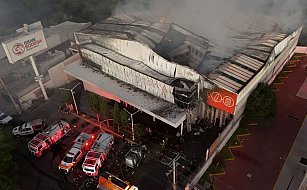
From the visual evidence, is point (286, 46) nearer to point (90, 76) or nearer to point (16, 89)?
point (90, 76)

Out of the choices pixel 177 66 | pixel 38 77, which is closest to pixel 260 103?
pixel 177 66

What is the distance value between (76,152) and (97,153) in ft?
6.53

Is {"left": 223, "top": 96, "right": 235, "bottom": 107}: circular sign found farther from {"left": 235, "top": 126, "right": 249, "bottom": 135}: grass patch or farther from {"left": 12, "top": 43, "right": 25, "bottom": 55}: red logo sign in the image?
{"left": 12, "top": 43, "right": 25, "bottom": 55}: red logo sign

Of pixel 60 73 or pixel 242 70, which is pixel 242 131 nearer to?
pixel 242 70

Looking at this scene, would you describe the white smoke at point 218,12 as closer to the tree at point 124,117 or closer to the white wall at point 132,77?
the white wall at point 132,77

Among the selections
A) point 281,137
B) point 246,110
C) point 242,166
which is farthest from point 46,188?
point 281,137

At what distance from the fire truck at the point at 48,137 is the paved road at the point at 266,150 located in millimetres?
15343

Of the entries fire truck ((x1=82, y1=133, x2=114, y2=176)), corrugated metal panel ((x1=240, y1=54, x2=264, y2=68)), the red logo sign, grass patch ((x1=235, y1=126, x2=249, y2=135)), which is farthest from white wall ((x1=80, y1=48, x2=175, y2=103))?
corrugated metal panel ((x1=240, y1=54, x2=264, y2=68))

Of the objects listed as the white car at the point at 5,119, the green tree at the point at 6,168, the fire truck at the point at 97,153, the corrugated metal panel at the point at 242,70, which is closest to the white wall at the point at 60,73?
the white car at the point at 5,119

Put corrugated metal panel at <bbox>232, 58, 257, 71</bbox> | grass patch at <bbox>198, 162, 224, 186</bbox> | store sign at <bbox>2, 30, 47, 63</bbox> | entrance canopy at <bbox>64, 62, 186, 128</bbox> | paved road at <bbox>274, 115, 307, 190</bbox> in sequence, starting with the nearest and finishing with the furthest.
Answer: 1. paved road at <bbox>274, 115, 307, 190</bbox>
2. grass patch at <bbox>198, 162, 224, 186</bbox>
3. entrance canopy at <bbox>64, 62, 186, 128</bbox>
4. corrugated metal panel at <bbox>232, 58, 257, 71</bbox>
5. store sign at <bbox>2, 30, 47, 63</bbox>

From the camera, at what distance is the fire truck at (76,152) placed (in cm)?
2588

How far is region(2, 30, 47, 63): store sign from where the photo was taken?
93.1ft

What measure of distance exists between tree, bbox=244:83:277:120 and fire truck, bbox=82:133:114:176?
44.1ft

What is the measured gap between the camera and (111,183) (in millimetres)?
23609
